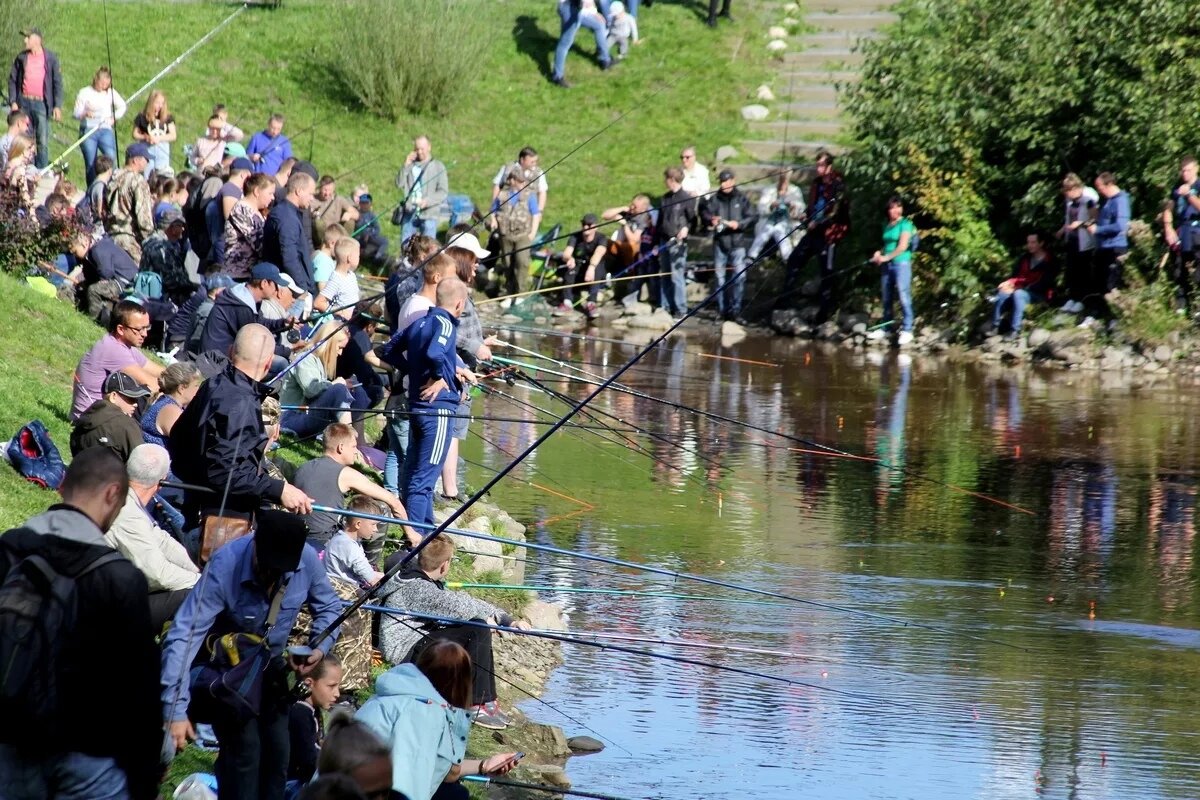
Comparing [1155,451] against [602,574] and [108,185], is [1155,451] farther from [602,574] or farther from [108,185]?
[108,185]

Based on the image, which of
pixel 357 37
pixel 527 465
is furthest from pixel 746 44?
pixel 527 465

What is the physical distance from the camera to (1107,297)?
A: 17.7m

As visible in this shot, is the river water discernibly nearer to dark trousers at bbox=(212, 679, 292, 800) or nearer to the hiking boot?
the hiking boot

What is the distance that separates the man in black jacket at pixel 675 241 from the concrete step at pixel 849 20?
6.90 meters

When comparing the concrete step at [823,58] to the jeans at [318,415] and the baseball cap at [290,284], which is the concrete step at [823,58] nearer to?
the baseball cap at [290,284]

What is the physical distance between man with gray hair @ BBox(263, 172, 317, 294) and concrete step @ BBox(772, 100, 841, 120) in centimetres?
1326

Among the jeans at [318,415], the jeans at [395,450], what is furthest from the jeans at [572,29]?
the jeans at [395,450]

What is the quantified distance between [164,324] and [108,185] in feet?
9.39

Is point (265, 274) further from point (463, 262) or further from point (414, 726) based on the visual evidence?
point (414, 726)

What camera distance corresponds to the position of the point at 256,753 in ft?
18.0

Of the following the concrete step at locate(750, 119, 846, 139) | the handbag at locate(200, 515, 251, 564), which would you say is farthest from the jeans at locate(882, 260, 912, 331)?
the handbag at locate(200, 515, 251, 564)

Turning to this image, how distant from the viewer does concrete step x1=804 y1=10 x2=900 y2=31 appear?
2670cm

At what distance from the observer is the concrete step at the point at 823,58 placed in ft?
85.1

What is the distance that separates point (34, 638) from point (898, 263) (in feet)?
51.0
